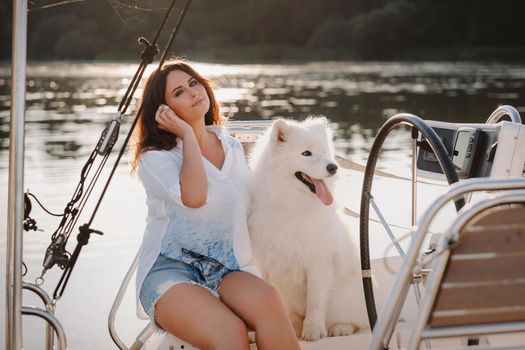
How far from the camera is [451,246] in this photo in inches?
69.4

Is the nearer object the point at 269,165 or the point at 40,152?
the point at 269,165

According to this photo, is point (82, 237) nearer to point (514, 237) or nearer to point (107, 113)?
point (514, 237)

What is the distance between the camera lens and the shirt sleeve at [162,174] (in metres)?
2.93

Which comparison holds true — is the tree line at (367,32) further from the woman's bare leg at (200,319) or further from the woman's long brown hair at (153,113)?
the woman's bare leg at (200,319)

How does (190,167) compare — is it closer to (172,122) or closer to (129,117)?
(172,122)

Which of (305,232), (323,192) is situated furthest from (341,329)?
(323,192)

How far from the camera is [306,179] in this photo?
11.3 ft

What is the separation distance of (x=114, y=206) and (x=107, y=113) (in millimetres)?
12170

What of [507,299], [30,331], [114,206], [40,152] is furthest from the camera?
[40,152]

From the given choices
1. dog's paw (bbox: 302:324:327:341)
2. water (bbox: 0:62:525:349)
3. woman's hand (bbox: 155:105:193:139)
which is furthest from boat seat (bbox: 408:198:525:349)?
water (bbox: 0:62:525:349)

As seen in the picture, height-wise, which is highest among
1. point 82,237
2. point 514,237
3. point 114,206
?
point 514,237

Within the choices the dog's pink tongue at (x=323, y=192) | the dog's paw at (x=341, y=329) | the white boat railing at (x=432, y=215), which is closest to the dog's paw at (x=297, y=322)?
the dog's paw at (x=341, y=329)

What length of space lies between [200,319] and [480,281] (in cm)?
115

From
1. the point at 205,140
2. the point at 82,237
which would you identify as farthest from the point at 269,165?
the point at 82,237
